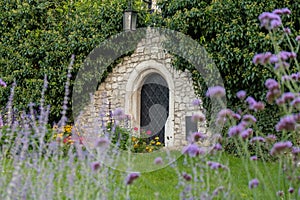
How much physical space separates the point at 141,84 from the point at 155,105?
51 centimetres

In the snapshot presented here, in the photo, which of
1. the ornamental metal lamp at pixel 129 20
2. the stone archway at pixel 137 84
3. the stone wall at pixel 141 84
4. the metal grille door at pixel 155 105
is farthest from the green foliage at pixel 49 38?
the ornamental metal lamp at pixel 129 20

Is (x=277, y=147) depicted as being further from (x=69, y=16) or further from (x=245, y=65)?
(x=69, y=16)

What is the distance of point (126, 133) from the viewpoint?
7141mm

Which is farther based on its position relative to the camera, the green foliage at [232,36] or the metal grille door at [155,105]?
the metal grille door at [155,105]

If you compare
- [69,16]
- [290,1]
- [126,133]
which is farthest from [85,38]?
[290,1]

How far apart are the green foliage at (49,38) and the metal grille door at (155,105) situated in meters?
1.18

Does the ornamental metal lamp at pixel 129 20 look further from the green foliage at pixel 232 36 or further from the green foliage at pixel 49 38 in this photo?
the green foliage at pixel 49 38

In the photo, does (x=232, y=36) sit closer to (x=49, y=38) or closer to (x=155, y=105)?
(x=155, y=105)

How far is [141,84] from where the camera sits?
868 cm

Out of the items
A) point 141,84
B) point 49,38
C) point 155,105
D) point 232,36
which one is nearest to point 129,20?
point 232,36

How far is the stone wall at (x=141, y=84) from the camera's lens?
7.96 metres

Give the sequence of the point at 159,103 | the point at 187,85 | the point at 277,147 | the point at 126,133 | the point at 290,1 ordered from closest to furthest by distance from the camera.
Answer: the point at 277,147
the point at 290,1
the point at 126,133
the point at 187,85
the point at 159,103

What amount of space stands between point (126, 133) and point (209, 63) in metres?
1.78

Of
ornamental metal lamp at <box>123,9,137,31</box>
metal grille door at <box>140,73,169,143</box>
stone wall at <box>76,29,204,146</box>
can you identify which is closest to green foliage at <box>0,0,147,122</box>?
stone wall at <box>76,29,204,146</box>
